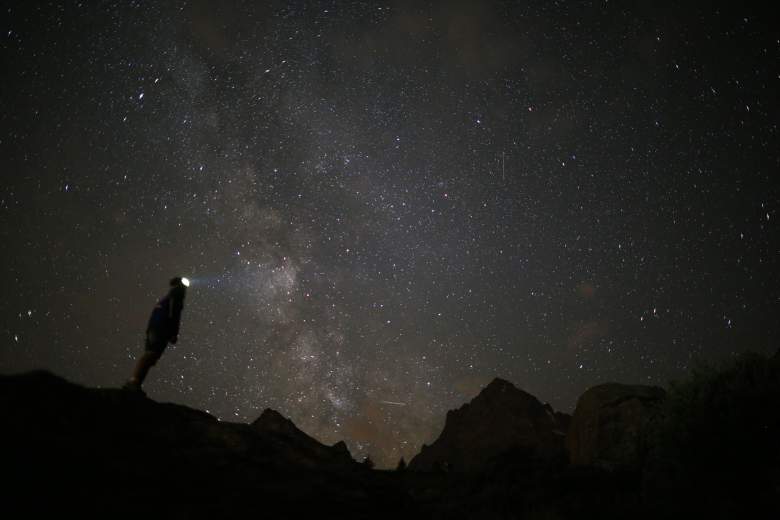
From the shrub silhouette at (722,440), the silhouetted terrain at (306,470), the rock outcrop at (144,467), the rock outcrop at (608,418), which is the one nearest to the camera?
the rock outcrop at (144,467)

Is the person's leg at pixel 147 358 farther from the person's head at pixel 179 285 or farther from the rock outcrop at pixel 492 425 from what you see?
the rock outcrop at pixel 492 425

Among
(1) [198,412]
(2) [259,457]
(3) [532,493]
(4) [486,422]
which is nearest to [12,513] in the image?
(2) [259,457]

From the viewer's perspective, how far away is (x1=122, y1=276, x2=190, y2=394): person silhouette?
741cm

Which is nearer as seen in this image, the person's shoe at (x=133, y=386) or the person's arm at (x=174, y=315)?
the person's shoe at (x=133, y=386)

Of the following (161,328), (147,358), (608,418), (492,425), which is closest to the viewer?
(147,358)

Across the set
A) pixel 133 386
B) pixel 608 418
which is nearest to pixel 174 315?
pixel 133 386

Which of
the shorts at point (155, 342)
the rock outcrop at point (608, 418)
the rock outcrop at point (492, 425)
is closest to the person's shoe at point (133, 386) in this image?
the shorts at point (155, 342)

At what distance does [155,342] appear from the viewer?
25.1 feet

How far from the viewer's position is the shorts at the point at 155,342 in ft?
25.1

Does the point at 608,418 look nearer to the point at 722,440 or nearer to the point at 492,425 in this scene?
the point at 722,440

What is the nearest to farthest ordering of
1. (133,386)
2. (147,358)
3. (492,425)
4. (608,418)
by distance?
(133,386) → (147,358) → (608,418) → (492,425)

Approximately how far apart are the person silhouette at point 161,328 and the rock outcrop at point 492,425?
88.2 metres

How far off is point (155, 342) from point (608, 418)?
67.9 ft

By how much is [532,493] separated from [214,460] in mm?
7775
